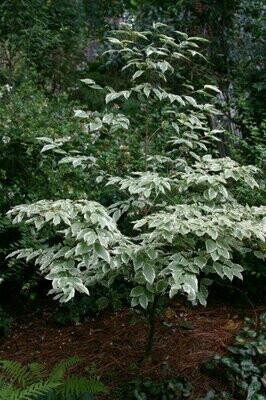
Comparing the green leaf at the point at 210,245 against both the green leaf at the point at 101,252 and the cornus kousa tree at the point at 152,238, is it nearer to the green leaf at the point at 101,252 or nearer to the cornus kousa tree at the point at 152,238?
the cornus kousa tree at the point at 152,238

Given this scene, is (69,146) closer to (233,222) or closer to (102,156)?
(102,156)

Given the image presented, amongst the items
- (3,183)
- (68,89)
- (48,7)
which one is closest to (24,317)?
(3,183)

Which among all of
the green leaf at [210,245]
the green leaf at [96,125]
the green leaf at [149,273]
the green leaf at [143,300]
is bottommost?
the green leaf at [143,300]

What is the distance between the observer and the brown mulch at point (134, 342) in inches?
110

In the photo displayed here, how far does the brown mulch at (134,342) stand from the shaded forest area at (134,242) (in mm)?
11

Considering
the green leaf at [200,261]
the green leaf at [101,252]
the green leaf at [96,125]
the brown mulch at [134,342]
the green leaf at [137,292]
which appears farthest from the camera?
the brown mulch at [134,342]

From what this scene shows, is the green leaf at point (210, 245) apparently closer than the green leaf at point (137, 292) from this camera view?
Yes

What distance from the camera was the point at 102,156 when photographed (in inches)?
153

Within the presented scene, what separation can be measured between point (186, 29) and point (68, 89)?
5.31 ft

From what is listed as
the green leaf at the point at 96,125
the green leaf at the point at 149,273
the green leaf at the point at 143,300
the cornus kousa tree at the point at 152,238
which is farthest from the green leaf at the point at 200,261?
the green leaf at the point at 96,125

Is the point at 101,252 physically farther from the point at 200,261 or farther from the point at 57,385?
the point at 57,385

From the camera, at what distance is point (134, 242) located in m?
2.99

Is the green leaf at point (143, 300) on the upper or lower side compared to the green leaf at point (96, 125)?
lower

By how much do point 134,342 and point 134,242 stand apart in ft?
2.19
